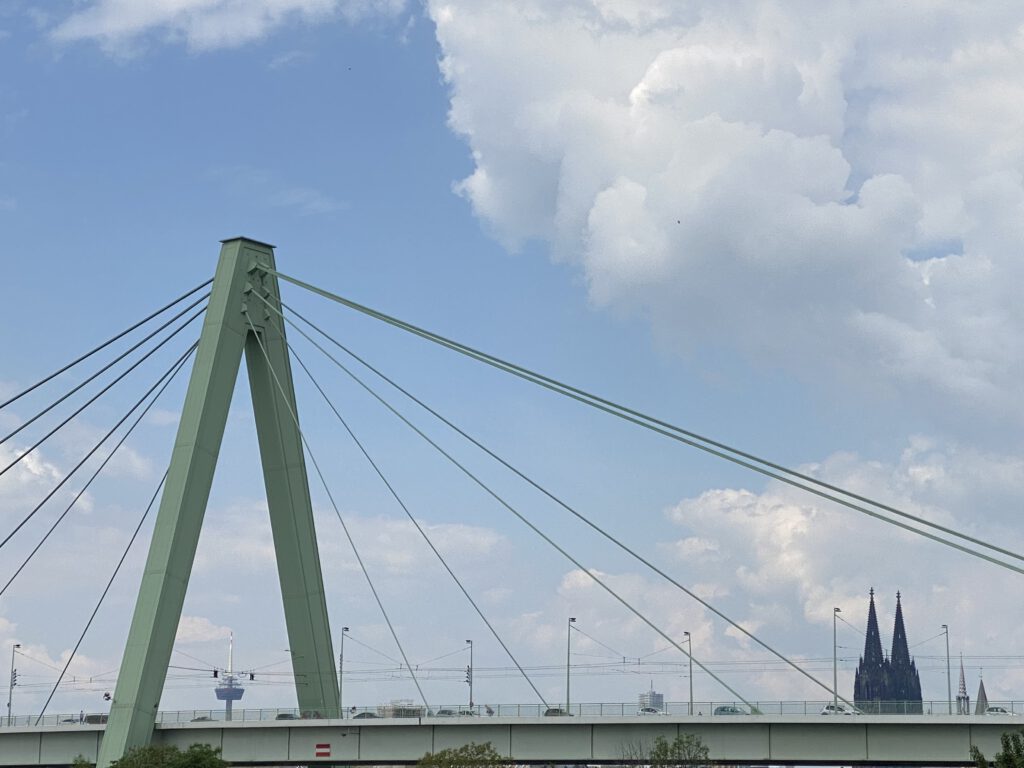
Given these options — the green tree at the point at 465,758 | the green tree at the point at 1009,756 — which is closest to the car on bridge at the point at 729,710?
the green tree at the point at 465,758

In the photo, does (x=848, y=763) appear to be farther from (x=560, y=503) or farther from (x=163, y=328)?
(x=163, y=328)

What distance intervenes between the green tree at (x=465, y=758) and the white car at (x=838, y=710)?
14381 millimetres

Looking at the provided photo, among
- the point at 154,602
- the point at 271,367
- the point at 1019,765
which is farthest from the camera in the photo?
the point at 271,367

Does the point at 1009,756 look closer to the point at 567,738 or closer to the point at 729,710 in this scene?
the point at 729,710

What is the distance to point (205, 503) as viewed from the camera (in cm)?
6575

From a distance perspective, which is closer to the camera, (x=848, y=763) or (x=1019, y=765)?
(x=1019, y=765)

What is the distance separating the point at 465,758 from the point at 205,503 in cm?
1579

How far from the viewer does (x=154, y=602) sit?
63.5m

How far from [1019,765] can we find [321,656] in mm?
29699

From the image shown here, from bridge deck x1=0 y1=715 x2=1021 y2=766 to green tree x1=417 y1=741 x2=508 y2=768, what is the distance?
2.07m

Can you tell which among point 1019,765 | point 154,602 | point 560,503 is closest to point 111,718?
point 154,602

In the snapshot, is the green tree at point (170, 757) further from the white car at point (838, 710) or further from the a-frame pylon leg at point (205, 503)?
the white car at point (838, 710)

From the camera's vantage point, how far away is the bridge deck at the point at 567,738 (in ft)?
213

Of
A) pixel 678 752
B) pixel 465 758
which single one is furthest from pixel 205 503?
pixel 678 752
